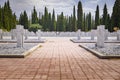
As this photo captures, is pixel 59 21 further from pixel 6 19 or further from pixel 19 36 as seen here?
pixel 19 36

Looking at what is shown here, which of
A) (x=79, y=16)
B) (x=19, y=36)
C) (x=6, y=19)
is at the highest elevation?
(x=79, y=16)

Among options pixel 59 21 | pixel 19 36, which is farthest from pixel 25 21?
pixel 19 36

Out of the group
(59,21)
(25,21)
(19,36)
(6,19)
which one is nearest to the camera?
(19,36)

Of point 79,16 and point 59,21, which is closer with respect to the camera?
point 79,16

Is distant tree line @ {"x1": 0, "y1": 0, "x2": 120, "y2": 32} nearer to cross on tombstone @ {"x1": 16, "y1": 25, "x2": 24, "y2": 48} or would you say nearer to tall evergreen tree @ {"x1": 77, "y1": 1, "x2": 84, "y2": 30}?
tall evergreen tree @ {"x1": 77, "y1": 1, "x2": 84, "y2": 30}

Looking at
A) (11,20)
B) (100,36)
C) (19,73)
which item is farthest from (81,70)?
(11,20)

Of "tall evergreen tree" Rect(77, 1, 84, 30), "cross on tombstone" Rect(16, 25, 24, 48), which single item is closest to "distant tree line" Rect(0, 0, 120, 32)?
"tall evergreen tree" Rect(77, 1, 84, 30)

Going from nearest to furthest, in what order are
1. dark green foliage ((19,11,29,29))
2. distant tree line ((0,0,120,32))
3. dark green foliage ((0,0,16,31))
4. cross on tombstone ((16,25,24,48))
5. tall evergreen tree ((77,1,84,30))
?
1. cross on tombstone ((16,25,24,48))
2. distant tree line ((0,0,120,32))
3. dark green foliage ((0,0,16,31))
4. tall evergreen tree ((77,1,84,30))
5. dark green foliage ((19,11,29,29))

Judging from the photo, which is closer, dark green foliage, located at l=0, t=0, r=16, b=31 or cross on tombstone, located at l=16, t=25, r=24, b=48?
cross on tombstone, located at l=16, t=25, r=24, b=48

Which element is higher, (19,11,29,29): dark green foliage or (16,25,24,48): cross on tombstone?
(19,11,29,29): dark green foliage

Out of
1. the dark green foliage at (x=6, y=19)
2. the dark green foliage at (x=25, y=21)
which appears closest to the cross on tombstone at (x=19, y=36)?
the dark green foliage at (x=6, y=19)

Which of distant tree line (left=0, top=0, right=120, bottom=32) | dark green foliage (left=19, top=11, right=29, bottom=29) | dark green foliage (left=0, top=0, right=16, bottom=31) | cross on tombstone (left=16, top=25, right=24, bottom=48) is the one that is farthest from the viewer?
dark green foliage (left=19, top=11, right=29, bottom=29)

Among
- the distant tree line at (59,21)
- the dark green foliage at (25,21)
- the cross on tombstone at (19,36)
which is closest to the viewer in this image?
the cross on tombstone at (19,36)

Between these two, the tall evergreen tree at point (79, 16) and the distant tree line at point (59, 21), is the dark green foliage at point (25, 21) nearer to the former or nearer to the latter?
the distant tree line at point (59, 21)
